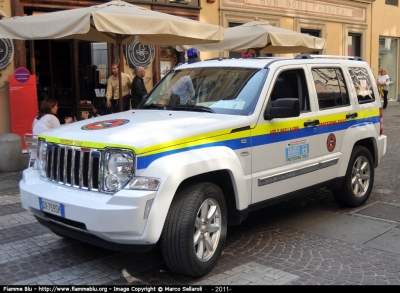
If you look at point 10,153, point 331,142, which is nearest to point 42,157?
point 331,142

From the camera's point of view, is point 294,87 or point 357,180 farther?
point 357,180

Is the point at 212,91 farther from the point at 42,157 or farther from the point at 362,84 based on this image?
the point at 362,84

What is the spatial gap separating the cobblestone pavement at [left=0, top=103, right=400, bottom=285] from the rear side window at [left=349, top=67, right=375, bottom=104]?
1.50 metres

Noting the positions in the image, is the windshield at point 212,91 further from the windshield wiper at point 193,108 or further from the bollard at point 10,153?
the bollard at point 10,153

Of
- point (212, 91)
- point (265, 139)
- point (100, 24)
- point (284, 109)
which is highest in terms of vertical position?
point (100, 24)

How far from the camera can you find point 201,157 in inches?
176

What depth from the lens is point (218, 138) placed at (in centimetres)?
475

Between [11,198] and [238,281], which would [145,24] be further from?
[238,281]

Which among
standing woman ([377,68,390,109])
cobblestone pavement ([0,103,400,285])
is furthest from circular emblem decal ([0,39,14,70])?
standing woman ([377,68,390,109])

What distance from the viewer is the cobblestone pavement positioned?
14.9ft

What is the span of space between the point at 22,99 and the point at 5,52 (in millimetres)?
1084

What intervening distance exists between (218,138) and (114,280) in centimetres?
161

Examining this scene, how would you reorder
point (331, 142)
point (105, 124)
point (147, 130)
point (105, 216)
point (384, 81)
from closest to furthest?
point (105, 216)
point (147, 130)
point (105, 124)
point (331, 142)
point (384, 81)

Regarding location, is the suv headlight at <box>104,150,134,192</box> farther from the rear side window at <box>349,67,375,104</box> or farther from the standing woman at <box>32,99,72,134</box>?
the standing woman at <box>32,99,72,134</box>
